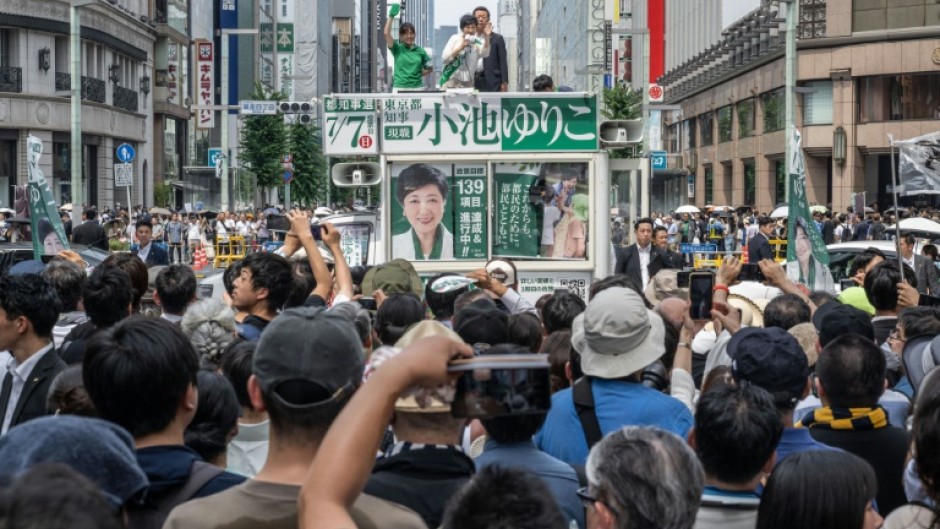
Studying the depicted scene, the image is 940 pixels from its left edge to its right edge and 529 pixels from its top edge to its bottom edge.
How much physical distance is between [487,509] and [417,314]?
13.9ft

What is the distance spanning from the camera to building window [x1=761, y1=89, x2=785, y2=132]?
57.0 m

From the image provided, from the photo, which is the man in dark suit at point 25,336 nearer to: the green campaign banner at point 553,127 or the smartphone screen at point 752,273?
the smartphone screen at point 752,273

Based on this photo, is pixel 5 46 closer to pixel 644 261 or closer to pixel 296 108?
pixel 296 108

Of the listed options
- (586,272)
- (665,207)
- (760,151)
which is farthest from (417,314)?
(665,207)

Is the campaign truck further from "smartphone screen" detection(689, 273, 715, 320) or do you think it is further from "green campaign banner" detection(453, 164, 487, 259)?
"smartphone screen" detection(689, 273, 715, 320)

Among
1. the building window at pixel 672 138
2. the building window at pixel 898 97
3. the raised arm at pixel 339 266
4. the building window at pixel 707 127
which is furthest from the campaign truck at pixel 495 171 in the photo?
the building window at pixel 672 138

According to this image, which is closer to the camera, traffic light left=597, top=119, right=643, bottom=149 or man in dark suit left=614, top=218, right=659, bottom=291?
traffic light left=597, top=119, right=643, bottom=149

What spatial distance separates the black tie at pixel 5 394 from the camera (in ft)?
20.0

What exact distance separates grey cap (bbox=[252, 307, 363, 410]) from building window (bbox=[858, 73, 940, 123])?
166 feet

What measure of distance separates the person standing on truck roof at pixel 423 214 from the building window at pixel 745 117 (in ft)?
167

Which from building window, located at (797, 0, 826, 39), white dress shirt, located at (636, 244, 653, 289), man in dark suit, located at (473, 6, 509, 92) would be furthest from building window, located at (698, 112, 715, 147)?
man in dark suit, located at (473, 6, 509, 92)

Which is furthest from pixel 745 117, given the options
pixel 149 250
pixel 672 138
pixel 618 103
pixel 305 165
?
pixel 149 250

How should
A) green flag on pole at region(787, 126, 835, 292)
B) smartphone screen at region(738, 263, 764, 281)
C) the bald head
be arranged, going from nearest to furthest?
the bald head < smartphone screen at region(738, 263, 764, 281) < green flag on pole at region(787, 126, 835, 292)

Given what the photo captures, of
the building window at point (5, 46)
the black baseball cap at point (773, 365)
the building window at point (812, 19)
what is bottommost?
the black baseball cap at point (773, 365)
